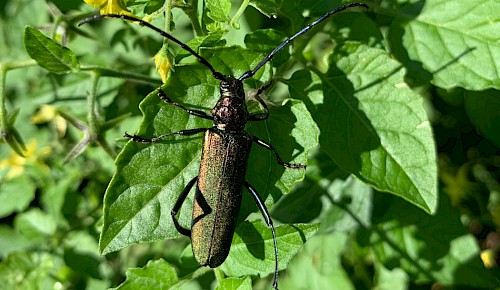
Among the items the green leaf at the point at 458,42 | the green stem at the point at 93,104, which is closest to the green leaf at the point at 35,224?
the green stem at the point at 93,104

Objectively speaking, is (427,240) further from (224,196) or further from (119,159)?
(119,159)

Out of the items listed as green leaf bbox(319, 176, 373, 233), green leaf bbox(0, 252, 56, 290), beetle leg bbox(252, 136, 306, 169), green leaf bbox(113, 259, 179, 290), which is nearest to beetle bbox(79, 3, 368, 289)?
Answer: beetle leg bbox(252, 136, 306, 169)

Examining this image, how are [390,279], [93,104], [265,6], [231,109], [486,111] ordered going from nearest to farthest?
1. [265,6]
2. [231,109]
3. [93,104]
4. [486,111]
5. [390,279]

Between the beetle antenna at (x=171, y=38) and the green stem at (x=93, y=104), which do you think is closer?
the beetle antenna at (x=171, y=38)

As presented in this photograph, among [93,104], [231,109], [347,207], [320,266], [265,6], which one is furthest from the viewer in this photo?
[320,266]

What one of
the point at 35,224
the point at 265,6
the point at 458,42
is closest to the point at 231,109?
the point at 265,6

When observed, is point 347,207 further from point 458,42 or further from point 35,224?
point 35,224

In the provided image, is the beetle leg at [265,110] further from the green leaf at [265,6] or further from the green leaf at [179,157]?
the green leaf at [265,6]
